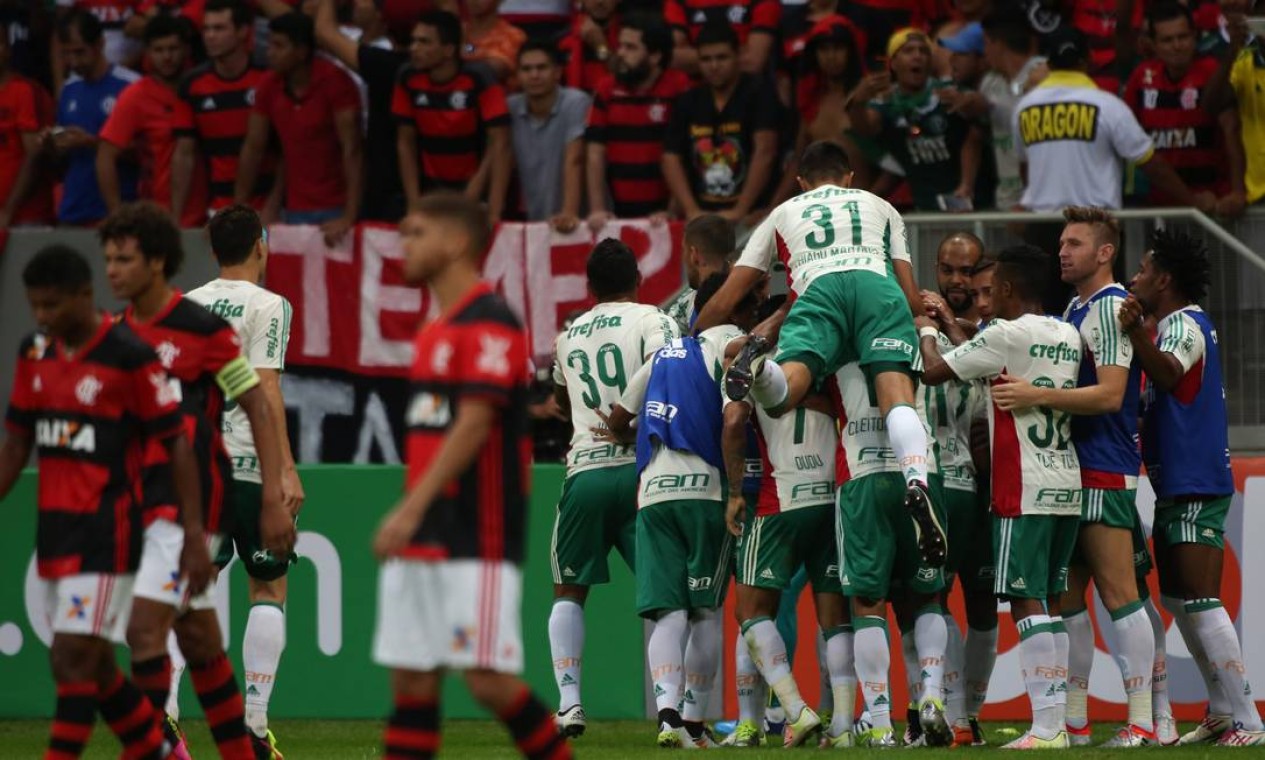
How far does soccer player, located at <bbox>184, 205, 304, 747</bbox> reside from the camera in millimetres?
8984

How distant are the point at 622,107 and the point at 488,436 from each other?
329 inches

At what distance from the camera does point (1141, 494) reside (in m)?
11.7

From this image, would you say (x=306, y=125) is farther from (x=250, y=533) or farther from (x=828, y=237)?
(x=828, y=237)

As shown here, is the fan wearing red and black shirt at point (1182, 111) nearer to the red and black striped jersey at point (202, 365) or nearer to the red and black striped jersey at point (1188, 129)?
the red and black striped jersey at point (1188, 129)

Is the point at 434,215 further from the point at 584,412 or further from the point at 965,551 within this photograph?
the point at 965,551

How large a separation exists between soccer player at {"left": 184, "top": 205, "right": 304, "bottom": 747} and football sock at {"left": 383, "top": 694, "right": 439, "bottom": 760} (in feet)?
9.92

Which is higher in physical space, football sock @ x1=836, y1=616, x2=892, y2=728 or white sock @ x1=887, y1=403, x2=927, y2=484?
white sock @ x1=887, y1=403, x2=927, y2=484

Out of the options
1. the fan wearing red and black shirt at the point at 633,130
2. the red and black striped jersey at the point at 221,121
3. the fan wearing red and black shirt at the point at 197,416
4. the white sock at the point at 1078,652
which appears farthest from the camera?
the red and black striped jersey at the point at 221,121

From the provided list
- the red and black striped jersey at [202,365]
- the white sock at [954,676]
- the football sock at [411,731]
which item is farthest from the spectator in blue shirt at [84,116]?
the football sock at [411,731]

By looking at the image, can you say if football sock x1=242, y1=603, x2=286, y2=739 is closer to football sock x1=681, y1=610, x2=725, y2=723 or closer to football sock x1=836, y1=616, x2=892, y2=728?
football sock x1=681, y1=610, x2=725, y2=723

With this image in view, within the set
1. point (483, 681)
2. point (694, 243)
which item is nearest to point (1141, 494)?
point (694, 243)

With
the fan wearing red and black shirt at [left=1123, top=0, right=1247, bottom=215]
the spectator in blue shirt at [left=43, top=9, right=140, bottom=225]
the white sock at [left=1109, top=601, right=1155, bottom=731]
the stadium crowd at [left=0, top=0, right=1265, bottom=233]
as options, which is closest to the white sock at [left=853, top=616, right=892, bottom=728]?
the white sock at [left=1109, top=601, right=1155, bottom=731]

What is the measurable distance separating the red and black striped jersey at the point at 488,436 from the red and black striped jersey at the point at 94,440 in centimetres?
130

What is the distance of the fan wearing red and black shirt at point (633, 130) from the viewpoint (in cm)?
1402
